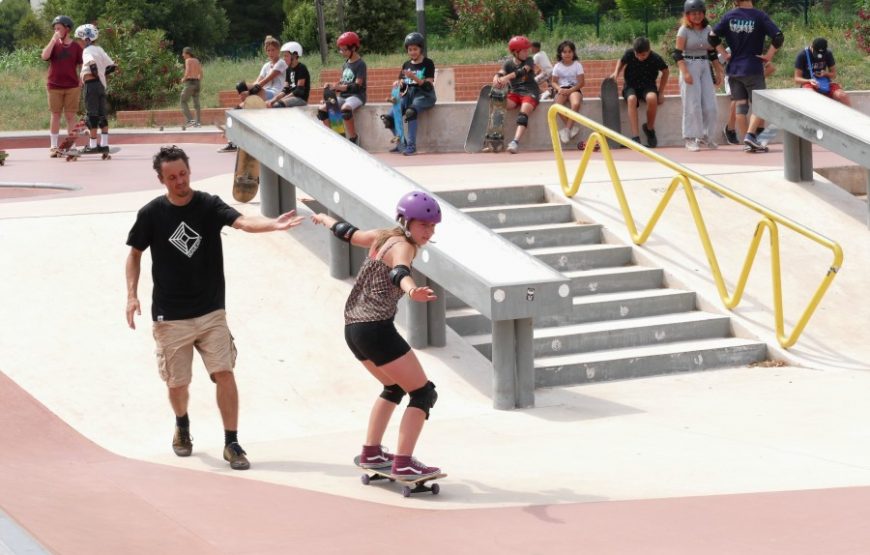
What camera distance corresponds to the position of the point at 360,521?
239 inches

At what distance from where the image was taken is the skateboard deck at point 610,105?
55.1 ft

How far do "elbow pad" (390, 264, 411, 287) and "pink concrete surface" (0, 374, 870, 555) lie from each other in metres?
1.10

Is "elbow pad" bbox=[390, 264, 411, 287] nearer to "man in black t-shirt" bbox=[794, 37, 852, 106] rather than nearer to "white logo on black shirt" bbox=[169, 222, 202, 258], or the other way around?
"white logo on black shirt" bbox=[169, 222, 202, 258]

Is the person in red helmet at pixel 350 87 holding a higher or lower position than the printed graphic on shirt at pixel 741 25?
lower

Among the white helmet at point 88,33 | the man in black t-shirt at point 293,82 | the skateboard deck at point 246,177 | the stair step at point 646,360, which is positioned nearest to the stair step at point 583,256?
the stair step at point 646,360

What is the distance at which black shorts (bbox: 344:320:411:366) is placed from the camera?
650 cm

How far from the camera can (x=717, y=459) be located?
23.8 feet

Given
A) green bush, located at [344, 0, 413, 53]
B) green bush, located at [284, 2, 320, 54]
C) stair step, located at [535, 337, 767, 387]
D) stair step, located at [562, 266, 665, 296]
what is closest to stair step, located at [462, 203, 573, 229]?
stair step, located at [562, 266, 665, 296]

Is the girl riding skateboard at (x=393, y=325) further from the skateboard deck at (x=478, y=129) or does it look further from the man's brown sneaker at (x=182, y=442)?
the skateboard deck at (x=478, y=129)

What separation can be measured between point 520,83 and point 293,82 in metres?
3.02

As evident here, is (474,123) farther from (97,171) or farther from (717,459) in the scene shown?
(717,459)

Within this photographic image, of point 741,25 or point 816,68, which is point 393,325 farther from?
point 816,68

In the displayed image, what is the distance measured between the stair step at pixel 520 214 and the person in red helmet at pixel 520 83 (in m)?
4.44

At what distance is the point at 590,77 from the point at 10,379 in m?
21.0
